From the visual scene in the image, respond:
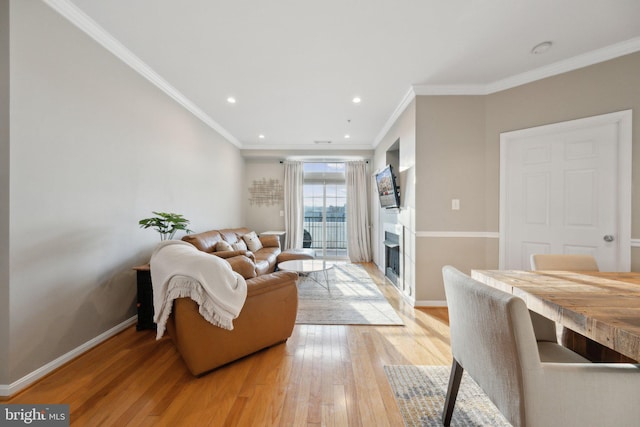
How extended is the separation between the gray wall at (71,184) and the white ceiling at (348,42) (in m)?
0.32

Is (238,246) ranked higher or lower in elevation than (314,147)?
lower

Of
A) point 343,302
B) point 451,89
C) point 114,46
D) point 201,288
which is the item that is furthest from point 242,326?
point 451,89

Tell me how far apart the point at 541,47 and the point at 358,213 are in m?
4.23

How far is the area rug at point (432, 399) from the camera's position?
4.62ft

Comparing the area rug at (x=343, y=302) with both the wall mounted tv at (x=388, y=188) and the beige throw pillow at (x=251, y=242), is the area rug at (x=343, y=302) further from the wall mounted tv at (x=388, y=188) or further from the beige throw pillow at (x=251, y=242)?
the wall mounted tv at (x=388, y=188)

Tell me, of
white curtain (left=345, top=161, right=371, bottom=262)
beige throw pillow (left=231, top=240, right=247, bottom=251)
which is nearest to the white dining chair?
beige throw pillow (left=231, top=240, right=247, bottom=251)

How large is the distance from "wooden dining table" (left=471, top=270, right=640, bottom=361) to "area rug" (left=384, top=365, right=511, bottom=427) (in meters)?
0.71

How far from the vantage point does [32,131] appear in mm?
1703

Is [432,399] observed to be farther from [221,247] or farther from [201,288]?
[221,247]

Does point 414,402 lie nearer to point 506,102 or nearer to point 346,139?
point 506,102

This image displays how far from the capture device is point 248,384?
170cm

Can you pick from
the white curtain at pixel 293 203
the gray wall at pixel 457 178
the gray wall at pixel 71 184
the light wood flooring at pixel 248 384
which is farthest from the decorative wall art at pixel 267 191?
the light wood flooring at pixel 248 384

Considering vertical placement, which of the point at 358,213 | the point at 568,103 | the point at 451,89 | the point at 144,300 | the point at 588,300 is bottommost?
the point at 144,300

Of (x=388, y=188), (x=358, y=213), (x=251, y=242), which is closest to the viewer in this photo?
(x=388, y=188)
